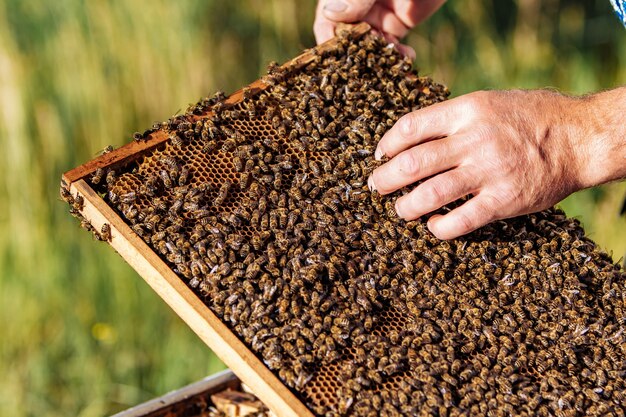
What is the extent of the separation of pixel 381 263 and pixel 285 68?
172 centimetres

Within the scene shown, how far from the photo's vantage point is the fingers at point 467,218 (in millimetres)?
4457

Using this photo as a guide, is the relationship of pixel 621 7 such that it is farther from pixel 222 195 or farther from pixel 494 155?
pixel 222 195

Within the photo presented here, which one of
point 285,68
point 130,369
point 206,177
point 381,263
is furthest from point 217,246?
point 130,369

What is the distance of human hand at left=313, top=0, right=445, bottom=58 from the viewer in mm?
5801

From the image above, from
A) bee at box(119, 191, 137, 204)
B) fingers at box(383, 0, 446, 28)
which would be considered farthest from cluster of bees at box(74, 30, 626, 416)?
fingers at box(383, 0, 446, 28)

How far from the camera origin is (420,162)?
4520 millimetres

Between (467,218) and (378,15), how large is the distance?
2739mm

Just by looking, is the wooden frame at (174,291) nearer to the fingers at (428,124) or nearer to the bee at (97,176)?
the bee at (97,176)

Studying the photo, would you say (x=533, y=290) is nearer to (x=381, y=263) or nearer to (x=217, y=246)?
(x=381, y=263)

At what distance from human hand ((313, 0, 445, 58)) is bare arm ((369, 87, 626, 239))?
59.9 inches

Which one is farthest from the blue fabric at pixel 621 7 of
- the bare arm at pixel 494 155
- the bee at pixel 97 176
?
the bee at pixel 97 176

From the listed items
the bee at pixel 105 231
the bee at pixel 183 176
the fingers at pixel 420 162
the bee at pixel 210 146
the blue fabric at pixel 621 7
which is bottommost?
the fingers at pixel 420 162

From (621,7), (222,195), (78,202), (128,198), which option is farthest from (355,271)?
(621,7)

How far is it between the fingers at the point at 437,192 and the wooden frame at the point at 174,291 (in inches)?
54.8
